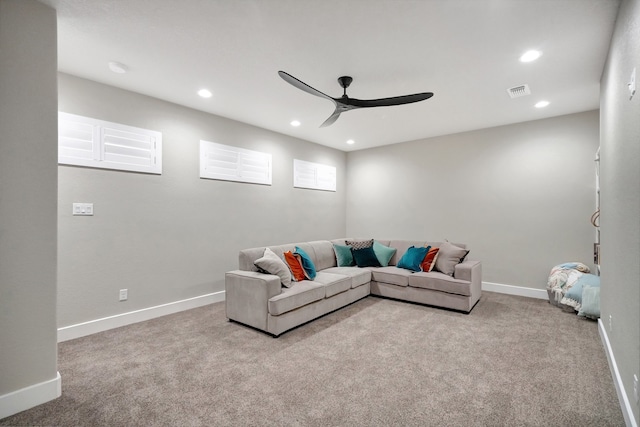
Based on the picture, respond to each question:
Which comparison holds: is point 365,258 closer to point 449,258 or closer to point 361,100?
point 449,258

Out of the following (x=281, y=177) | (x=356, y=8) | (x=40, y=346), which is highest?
(x=356, y=8)

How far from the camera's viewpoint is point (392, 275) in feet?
14.4

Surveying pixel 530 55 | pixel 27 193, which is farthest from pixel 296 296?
pixel 530 55

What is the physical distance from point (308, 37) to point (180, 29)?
101 centimetres

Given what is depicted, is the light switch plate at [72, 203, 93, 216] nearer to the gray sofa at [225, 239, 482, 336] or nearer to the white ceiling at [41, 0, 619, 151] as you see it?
the white ceiling at [41, 0, 619, 151]

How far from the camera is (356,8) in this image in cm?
212

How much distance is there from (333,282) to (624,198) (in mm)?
2743

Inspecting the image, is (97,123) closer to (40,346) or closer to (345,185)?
(40,346)

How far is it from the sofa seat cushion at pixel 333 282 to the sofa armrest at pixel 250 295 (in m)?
0.67

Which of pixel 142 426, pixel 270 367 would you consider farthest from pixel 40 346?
pixel 270 367

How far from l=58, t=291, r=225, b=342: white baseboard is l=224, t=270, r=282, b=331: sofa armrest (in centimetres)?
88

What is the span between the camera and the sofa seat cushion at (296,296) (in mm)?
3064

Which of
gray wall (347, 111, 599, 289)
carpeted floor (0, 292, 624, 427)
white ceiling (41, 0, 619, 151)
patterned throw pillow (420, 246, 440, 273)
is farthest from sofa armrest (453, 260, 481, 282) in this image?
white ceiling (41, 0, 619, 151)

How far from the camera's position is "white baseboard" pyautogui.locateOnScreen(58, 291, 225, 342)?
122 inches
